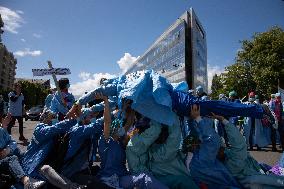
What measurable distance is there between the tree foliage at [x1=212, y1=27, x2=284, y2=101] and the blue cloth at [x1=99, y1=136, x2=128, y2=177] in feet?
117

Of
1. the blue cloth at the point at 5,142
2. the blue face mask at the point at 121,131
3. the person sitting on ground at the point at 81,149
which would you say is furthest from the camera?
the blue cloth at the point at 5,142

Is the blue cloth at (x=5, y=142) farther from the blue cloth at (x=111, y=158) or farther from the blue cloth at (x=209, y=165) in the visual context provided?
the blue cloth at (x=209, y=165)

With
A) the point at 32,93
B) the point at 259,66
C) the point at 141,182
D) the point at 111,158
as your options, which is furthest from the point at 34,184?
the point at 32,93

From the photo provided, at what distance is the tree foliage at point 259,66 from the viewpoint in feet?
128

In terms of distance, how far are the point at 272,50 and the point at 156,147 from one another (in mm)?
39982

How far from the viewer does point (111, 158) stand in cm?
430

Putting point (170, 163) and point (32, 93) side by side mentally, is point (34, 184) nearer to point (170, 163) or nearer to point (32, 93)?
point (170, 163)

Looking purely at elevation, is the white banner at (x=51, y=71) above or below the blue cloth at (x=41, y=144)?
above

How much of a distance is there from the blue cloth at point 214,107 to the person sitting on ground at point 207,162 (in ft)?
0.24

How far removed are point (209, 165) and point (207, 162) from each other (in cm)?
4

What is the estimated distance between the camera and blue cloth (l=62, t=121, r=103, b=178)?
4.57 m

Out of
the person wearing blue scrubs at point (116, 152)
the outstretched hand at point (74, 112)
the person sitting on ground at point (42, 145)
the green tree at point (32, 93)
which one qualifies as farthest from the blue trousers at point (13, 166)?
the green tree at point (32, 93)

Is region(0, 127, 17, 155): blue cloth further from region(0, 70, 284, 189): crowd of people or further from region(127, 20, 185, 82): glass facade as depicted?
region(127, 20, 185, 82): glass facade

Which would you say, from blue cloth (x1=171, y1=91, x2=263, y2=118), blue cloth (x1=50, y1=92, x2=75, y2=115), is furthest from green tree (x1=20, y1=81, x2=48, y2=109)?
blue cloth (x1=171, y1=91, x2=263, y2=118)
